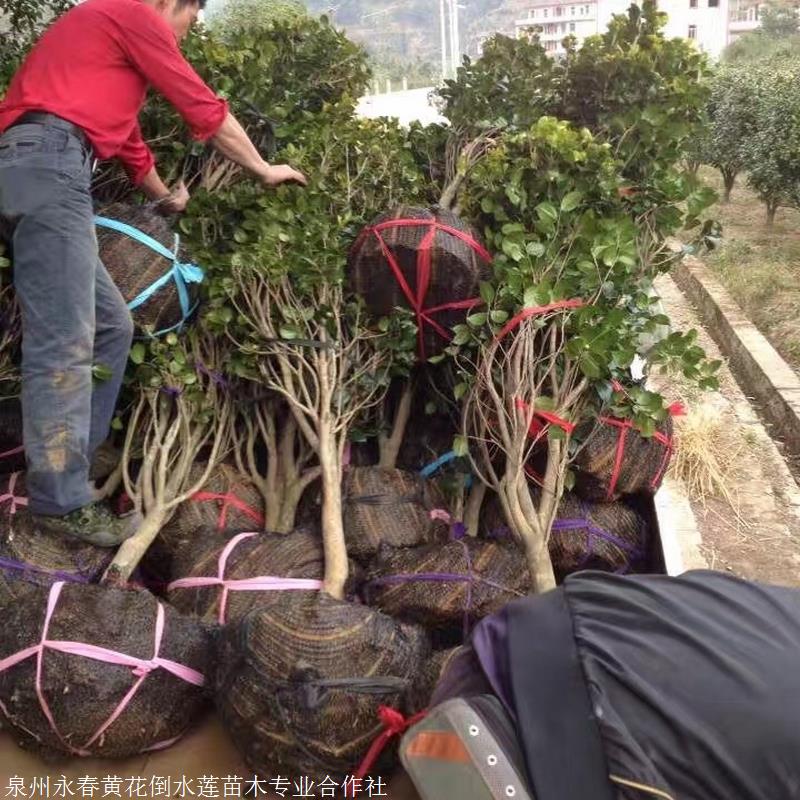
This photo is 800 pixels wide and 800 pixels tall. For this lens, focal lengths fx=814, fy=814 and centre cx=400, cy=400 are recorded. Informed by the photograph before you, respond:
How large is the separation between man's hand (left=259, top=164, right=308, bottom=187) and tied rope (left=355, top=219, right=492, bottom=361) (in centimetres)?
40

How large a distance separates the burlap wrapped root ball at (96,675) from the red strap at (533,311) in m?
1.60

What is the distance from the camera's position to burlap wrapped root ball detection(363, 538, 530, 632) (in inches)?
114

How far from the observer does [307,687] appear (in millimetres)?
2342

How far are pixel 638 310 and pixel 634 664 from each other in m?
2.22

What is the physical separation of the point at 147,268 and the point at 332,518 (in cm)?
127

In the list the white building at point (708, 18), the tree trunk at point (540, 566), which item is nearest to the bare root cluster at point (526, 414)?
the tree trunk at point (540, 566)

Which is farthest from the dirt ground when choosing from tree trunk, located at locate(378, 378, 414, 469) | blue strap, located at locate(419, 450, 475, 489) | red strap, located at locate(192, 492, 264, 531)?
red strap, located at locate(192, 492, 264, 531)

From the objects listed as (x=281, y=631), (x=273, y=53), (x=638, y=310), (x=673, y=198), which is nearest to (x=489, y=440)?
(x=638, y=310)

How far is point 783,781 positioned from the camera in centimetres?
136

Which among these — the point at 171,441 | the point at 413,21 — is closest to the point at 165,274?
the point at 171,441

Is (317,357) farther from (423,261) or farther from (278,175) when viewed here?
(278,175)

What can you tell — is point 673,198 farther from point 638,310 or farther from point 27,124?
point 27,124

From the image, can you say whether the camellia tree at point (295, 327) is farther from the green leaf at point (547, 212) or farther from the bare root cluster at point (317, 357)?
the green leaf at point (547, 212)

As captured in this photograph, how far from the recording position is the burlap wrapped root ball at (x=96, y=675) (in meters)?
2.51
